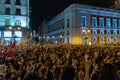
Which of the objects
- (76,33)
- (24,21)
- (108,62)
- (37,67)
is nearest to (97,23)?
(76,33)

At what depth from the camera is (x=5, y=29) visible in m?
73.6

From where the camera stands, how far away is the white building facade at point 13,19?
73.6 metres

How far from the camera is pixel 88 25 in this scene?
96188 mm

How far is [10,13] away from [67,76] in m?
70.9

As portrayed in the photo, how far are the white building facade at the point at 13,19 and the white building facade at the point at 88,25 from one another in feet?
64.7

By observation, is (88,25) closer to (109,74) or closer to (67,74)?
(67,74)

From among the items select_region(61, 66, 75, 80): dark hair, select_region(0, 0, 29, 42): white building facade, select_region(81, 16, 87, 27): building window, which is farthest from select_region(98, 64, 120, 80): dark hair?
select_region(81, 16, 87, 27): building window

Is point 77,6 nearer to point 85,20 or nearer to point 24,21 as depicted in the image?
point 85,20

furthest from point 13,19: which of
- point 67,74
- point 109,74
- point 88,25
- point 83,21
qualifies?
point 109,74

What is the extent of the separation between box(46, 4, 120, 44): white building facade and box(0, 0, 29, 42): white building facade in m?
19.7

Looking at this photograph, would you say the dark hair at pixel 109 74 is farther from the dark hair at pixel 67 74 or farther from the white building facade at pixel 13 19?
the white building facade at pixel 13 19

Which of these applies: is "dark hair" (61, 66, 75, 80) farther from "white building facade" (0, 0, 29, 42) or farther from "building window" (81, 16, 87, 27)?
"building window" (81, 16, 87, 27)

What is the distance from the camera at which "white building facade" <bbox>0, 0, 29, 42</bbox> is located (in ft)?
241

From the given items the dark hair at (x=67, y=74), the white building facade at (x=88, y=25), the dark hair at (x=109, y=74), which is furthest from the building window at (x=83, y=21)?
the dark hair at (x=109, y=74)
